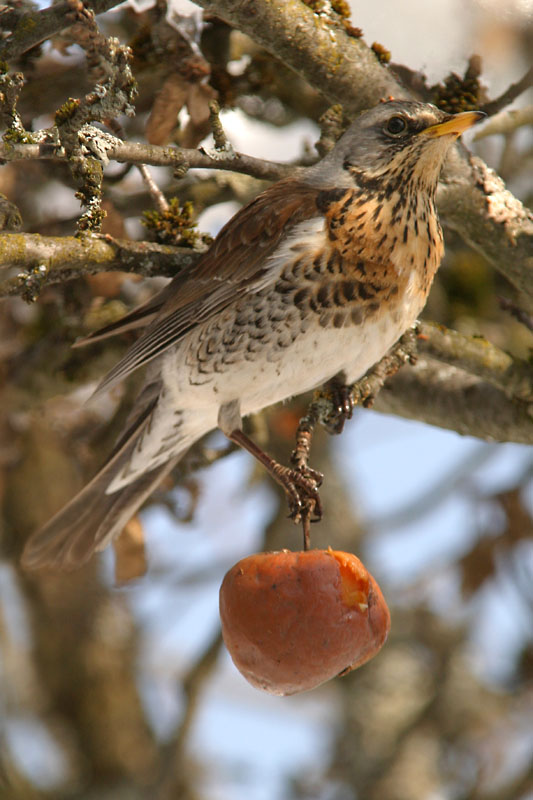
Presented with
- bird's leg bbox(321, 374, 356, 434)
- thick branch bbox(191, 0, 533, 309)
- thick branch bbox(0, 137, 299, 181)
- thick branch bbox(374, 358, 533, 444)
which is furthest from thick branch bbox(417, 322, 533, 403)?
thick branch bbox(0, 137, 299, 181)

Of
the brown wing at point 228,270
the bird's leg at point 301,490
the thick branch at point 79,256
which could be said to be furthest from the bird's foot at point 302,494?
the thick branch at point 79,256

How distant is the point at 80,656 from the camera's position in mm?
4738

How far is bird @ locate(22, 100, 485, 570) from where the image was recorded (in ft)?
8.04

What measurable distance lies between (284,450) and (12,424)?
143cm

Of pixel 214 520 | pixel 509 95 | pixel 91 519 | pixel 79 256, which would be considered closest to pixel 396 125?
pixel 509 95

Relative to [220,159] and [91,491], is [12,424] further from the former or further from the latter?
[220,159]

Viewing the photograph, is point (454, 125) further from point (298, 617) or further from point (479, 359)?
point (298, 617)

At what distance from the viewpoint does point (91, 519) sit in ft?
10.2

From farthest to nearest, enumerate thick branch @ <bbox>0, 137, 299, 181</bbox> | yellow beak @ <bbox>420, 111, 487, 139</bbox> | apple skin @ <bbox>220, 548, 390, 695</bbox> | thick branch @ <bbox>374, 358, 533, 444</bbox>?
1. thick branch @ <bbox>374, 358, 533, 444</bbox>
2. yellow beak @ <bbox>420, 111, 487, 139</bbox>
3. thick branch @ <bbox>0, 137, 299, 181</bbox>
4. apple skin @ <bbox>220, 548, 390, 695</bbox>

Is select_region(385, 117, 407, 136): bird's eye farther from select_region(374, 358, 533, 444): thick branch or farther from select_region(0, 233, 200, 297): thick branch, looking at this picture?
select_region(374, 358, 533, 444): thick branch

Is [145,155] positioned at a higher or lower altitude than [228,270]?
higher

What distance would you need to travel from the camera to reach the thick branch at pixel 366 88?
2.44m

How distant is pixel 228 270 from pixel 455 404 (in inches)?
40.9

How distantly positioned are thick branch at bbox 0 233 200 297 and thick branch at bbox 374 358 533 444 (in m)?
0.97
